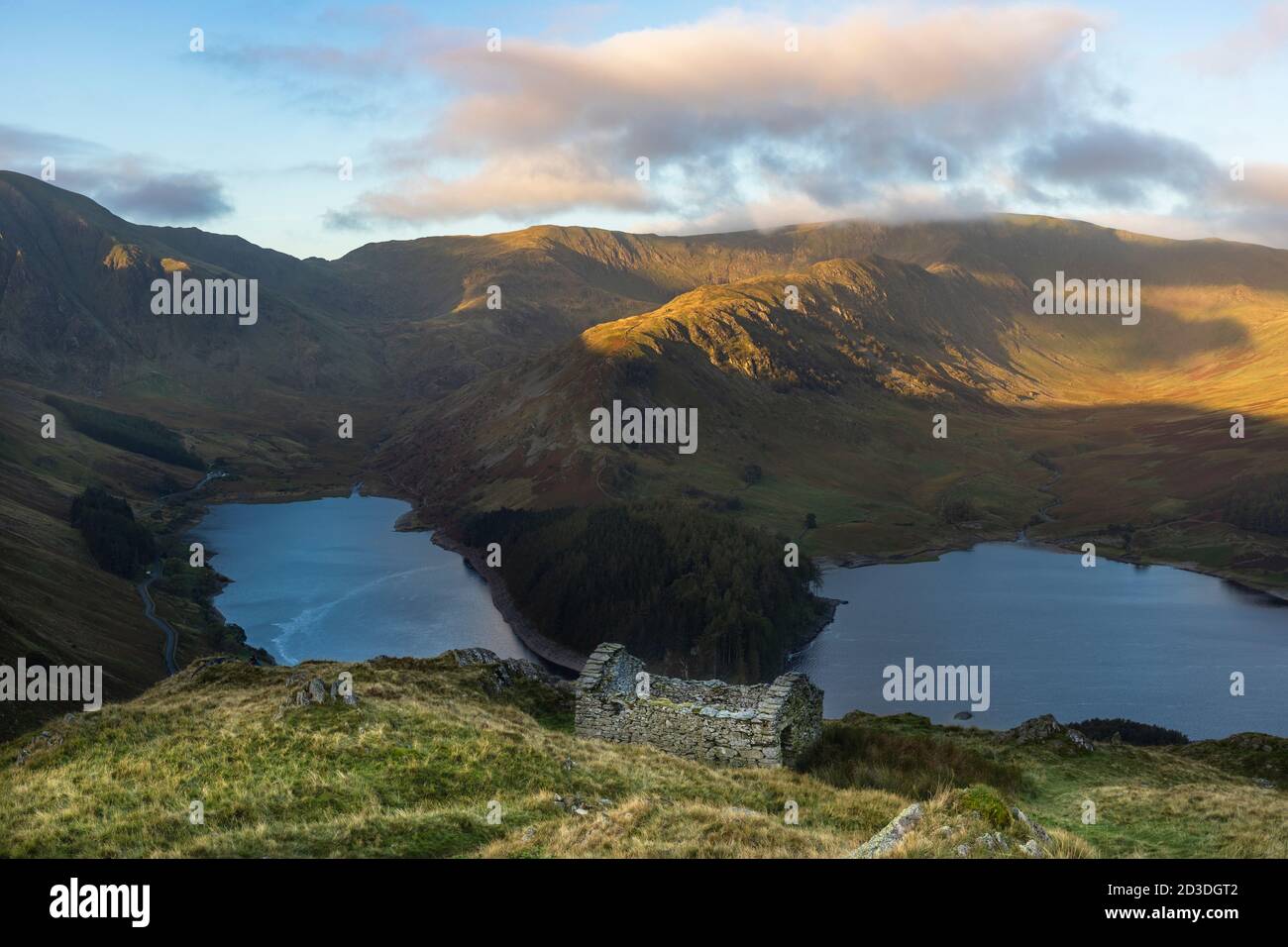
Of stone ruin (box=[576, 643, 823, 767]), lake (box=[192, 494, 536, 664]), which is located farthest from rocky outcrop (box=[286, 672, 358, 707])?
lake (box=[192, 494, 536, 664])

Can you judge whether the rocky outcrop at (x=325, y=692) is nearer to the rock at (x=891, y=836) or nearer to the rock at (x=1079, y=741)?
the rock at (x=891, y=836)

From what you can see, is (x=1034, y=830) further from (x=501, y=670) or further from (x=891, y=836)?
(x=501, y=670)

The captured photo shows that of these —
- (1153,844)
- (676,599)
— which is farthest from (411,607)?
(1153,844)

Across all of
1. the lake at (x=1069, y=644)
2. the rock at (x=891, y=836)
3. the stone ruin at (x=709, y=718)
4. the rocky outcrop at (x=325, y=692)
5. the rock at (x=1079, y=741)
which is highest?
the rocky outcrop at (x=325, y=692)

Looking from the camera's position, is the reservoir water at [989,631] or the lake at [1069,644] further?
the reservoir water at [989,631]

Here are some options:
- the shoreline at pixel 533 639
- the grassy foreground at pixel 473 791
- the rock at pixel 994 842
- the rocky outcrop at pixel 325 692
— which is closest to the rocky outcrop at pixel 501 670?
the grassy foreground at pixel 473 791

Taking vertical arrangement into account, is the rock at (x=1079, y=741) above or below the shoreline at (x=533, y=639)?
above
